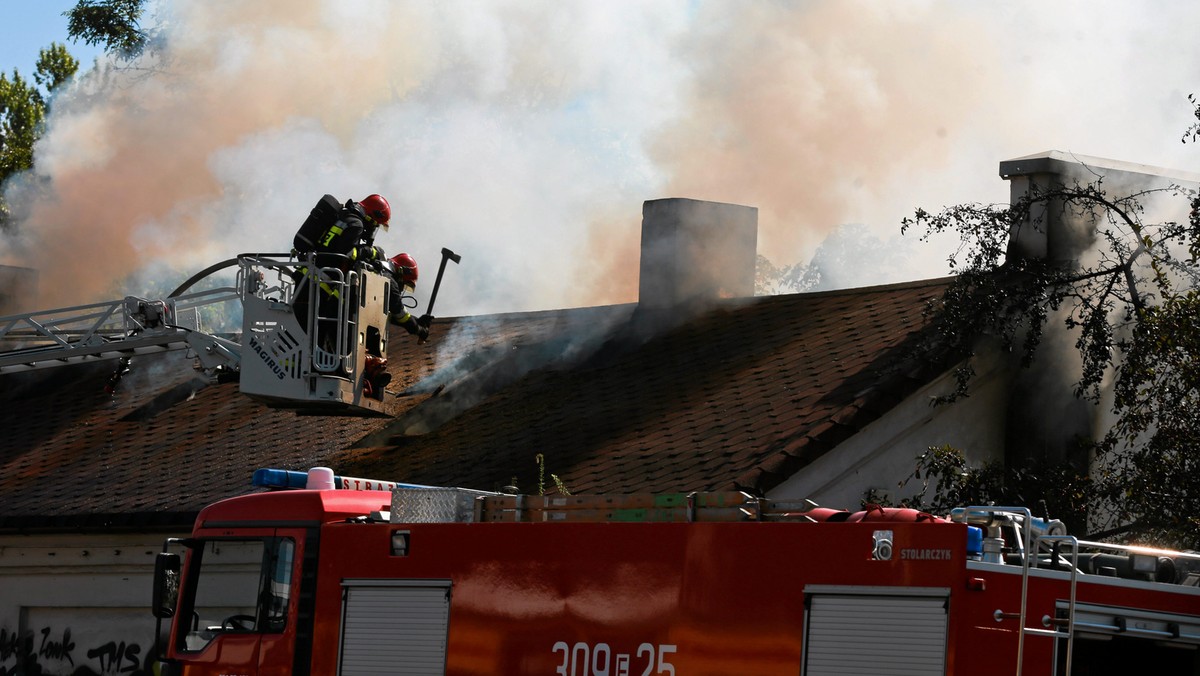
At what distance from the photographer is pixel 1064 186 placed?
14.4m

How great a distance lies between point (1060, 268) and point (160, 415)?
415 inches

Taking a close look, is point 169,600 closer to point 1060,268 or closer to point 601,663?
point 601,663

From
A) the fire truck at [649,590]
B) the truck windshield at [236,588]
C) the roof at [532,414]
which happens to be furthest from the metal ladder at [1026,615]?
the roof at [532,414]

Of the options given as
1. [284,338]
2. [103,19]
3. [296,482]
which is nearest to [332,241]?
[284,338]

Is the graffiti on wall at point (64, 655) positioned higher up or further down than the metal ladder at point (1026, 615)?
further down

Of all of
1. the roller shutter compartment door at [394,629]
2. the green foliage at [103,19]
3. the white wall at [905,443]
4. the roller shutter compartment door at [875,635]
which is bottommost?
the roller shutter compartment door at [394,629]

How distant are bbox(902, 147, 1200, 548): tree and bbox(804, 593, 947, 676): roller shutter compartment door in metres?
4.20

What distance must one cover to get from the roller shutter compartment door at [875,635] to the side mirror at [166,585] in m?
4.00

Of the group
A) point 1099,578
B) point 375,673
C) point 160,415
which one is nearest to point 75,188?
point 160,415

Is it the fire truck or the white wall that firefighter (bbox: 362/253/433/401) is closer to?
the white wall

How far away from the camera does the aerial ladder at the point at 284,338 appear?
1429cm

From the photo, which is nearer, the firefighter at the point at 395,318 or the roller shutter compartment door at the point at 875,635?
the roller shutter compartment door at the point at 875,635

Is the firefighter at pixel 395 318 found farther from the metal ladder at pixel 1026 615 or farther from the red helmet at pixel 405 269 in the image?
the metal ladder at pixel 1026 615

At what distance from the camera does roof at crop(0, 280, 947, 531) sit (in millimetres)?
13961
